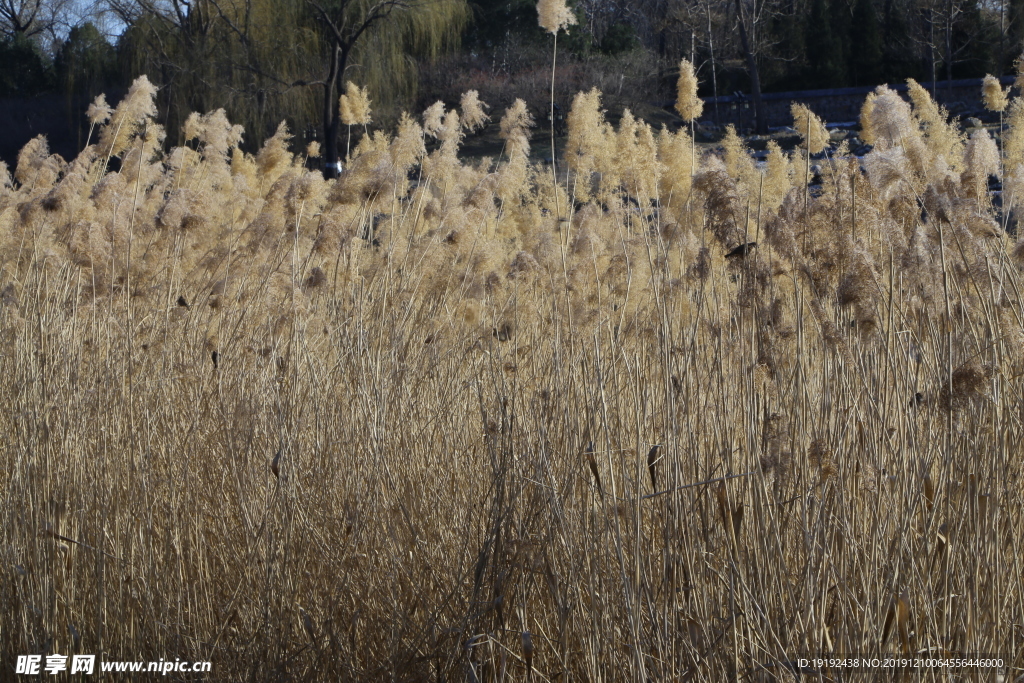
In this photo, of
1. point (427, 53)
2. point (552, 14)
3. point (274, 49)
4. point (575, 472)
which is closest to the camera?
point (575, 472)

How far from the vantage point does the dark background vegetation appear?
47.2 feet

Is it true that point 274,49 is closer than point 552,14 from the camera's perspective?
No

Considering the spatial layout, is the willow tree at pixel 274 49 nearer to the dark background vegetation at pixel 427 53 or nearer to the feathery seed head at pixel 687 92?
the dark background vegetation at pixel 427 53

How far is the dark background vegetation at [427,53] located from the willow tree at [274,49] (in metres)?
0.03

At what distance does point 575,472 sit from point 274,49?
14480mm

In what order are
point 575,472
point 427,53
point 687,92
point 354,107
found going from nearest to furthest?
point 575,472
point 687,92
point 354,107
point 427,53

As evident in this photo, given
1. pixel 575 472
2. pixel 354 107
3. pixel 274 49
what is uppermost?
pixel 274 49

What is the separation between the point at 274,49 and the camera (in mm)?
14883

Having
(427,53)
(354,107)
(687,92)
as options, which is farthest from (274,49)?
(687,92)

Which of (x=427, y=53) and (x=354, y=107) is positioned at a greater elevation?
(x=427, y=53)

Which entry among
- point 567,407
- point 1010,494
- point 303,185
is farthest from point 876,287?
point 303,185

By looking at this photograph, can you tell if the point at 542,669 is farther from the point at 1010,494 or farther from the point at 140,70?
the point at 140,70

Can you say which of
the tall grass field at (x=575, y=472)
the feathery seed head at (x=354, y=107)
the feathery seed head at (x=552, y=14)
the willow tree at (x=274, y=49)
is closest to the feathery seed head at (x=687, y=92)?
the tall grass field at (x=575, y=472)

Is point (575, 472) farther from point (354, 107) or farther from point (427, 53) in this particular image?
point (427, 53)
